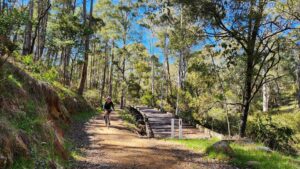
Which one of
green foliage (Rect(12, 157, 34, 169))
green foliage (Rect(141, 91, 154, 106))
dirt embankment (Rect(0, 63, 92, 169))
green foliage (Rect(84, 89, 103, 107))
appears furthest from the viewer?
green foliage (Rect(141, 91, 154, 106))

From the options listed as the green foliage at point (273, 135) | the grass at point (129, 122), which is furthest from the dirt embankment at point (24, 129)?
the green foliage at point (273, 135)

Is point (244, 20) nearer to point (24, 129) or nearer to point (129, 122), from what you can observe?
point (24, 129)

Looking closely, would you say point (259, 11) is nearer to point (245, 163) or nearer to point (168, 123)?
point (245, 163)

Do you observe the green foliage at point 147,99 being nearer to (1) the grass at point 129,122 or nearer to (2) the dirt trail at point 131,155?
(1) the grass at point 129,122

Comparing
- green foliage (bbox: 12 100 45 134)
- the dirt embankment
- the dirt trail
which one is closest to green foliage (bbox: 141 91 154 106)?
the dirt trail

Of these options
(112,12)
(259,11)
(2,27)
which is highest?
(112,12)

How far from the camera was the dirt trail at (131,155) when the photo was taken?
8.01 meters

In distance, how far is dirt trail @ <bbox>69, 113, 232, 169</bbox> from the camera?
801cm

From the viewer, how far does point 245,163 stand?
27.2 ft

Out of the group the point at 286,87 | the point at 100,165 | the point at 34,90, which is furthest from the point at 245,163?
the point at 286,87

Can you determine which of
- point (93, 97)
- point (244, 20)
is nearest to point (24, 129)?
point (244, 20)

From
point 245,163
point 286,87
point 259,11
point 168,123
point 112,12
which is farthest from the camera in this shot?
point 286,87

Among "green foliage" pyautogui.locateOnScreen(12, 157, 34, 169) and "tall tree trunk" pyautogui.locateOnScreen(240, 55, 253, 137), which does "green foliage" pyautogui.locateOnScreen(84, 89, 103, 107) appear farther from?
"green foliage" pyautogui.locateOnScreen(12, 157, 34, 169)

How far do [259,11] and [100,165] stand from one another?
7.97m
